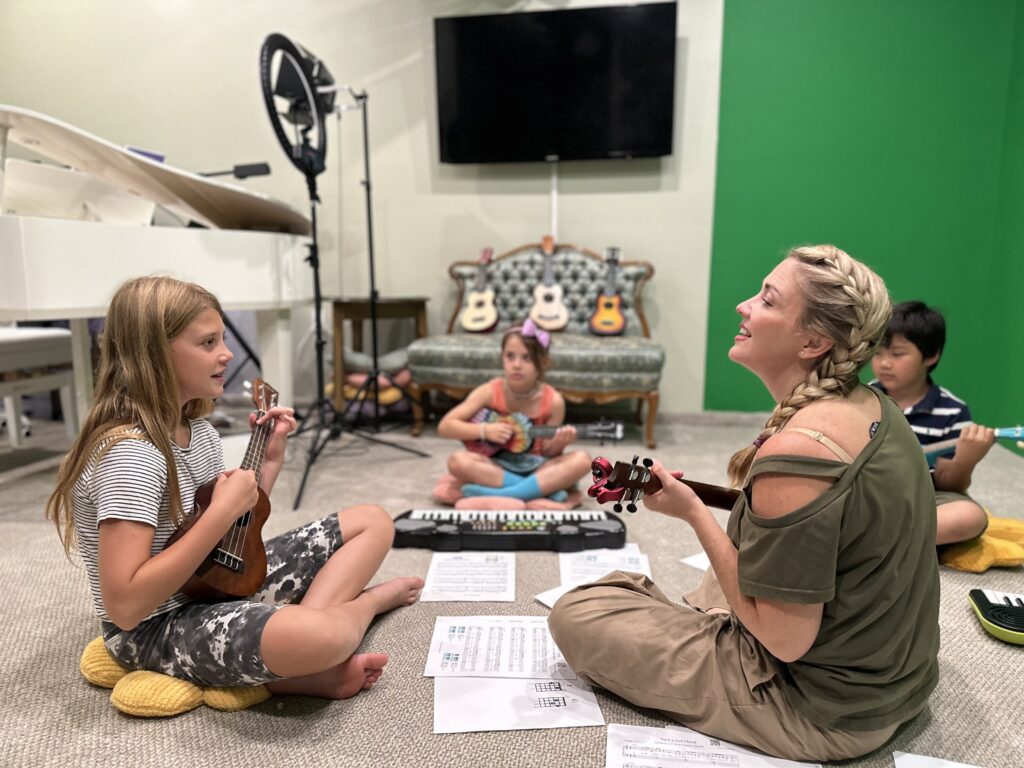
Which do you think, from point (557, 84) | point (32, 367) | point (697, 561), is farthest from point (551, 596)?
point (557, 84)

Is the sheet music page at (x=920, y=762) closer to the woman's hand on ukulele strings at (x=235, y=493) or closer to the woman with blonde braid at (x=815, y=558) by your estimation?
the woman with blonde braid at (x=815, y=558)

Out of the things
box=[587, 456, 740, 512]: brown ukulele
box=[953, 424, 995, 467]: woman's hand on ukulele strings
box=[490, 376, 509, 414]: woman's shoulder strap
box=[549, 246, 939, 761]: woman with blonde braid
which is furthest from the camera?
box=[490, 376, 509, 414]: woman's shoulder strap

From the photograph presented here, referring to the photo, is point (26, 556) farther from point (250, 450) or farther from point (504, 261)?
point (504, 261)

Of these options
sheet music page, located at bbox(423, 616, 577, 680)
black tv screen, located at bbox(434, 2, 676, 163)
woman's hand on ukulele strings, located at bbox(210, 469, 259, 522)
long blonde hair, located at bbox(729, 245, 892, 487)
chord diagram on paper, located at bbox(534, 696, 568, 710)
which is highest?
black tv screen, located at bbox(434, 2, 676, 163)

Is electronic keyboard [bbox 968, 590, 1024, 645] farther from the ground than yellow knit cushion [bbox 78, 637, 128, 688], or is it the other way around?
yellow knit cushion [bbox 78, 637, 128, 688]

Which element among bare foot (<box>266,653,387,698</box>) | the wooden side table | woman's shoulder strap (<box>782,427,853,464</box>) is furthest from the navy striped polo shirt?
the wooden side table

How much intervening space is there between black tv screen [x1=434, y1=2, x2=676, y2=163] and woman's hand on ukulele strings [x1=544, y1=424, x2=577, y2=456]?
202 centimetres

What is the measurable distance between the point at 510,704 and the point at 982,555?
4.92 ft

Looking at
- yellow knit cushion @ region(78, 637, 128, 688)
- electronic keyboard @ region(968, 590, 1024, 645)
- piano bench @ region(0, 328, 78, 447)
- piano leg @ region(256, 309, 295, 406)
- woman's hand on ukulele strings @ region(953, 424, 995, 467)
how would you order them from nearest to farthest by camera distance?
Answer: yellow knit cushion @ region(78, 637, 128, 688)
electronic keyboard @ region(968, 590, 1024, 645)
woman's hand on ukulele strings @ region(953, 424, 995, 467)
piano bench @ region(0, 328, 78, 447)
piano leg @ region(256, 309, 295, 406)

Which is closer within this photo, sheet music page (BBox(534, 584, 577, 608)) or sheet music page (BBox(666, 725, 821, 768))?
sheet music page (BBox(666, 725, 821, 768))

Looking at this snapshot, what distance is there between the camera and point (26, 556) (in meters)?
2.00

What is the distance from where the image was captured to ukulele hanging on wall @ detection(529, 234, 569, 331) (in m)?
3.69

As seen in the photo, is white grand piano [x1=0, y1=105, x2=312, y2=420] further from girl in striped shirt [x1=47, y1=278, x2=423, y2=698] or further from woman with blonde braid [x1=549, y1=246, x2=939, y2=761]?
woman with blonde braid [x1=549, y1=246, x2=939, y2=761]

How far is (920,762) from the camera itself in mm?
1120
